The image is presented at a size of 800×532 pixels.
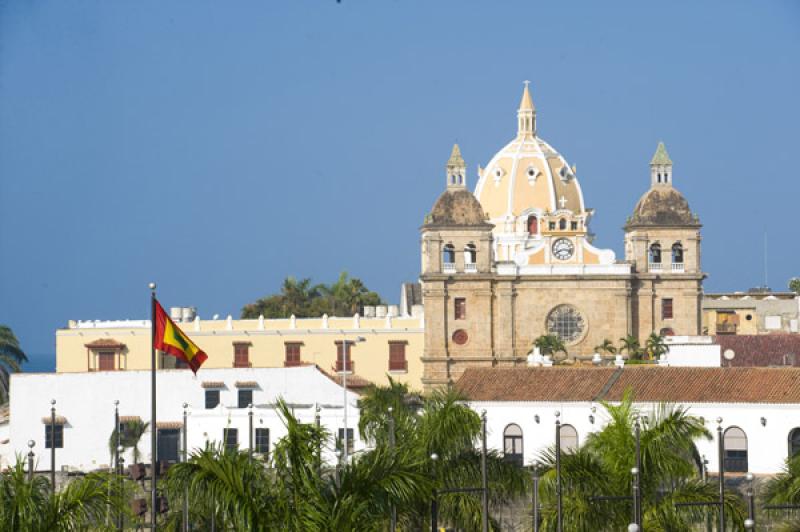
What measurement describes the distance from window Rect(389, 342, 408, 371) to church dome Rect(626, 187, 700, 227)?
1350 cm

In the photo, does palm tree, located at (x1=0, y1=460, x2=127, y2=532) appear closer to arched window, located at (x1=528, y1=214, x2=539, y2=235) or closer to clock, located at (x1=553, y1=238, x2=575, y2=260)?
clock, located at (x1=553, y1=238, x2=575, y2=260)

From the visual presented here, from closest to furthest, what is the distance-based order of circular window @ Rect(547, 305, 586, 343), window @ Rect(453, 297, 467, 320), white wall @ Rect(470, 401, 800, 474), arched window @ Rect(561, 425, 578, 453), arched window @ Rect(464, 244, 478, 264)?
white wall @ Rect(470, 401, 800, 474) → arched window @ Rect(561, 425, 578, 453) → circular window @ Rect(547, 305, 586, 343) → window @ Rect(453, 297, 467, 320) → arched window @ Rect(464, 244, 478, 264)

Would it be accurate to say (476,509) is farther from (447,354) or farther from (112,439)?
(447,354)

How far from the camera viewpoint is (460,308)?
→ 105938 millimetres

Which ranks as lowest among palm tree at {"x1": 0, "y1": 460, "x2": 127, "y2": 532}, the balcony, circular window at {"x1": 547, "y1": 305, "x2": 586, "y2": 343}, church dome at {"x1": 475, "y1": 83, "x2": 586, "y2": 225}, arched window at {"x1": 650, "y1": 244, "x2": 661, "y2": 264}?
palm tree at {"x1": 0, "y1": 460, "x2": 127, "y2": 532}

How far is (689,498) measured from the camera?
3844cm

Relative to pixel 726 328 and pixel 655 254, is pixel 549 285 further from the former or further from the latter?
pixel 726 328

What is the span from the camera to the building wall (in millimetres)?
109250

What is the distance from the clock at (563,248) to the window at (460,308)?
5.68 m

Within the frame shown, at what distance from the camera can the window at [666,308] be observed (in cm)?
10625

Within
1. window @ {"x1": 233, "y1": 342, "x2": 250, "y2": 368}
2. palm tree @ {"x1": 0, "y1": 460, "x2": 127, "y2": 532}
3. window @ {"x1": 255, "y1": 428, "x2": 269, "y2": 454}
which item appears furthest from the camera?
window @ {"x1": 233, "y1": 342, "x2": 250, "y2": 368}

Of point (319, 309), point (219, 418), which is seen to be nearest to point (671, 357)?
point (219, 418)

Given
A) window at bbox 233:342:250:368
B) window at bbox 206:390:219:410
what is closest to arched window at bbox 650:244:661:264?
window at bbox 233:342:250:368

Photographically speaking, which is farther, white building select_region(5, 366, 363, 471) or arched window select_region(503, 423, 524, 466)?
white building select_region(5, 366, 363, 471)
